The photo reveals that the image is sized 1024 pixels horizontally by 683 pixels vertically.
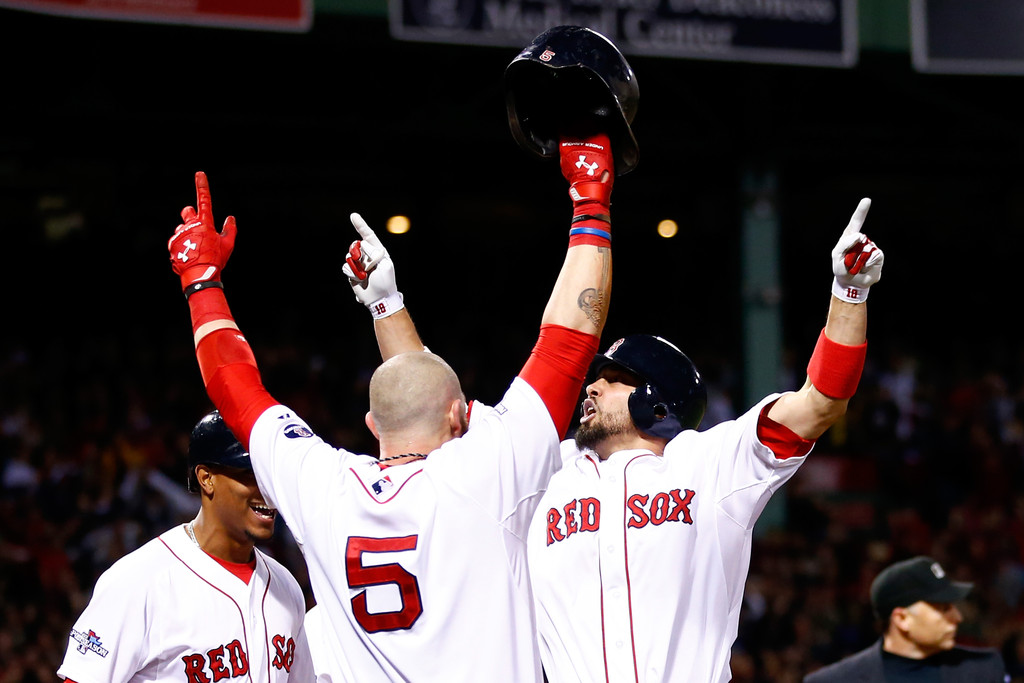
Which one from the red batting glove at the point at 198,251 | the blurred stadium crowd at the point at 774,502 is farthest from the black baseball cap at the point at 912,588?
the blurred stadium crowd at the point at 774,502

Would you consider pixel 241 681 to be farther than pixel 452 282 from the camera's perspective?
No

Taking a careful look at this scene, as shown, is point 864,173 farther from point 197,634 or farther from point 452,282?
point 197,634

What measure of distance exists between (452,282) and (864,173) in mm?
4892

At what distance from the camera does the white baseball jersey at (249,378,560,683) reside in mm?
2404

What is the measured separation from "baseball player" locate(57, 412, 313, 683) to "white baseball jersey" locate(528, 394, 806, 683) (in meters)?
0.74

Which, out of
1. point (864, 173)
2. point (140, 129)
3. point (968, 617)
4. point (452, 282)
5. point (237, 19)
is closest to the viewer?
point (237, 19)

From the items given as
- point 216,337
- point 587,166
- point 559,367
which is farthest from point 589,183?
point 216,337

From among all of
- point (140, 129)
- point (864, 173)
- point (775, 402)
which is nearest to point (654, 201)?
point (864, 173)

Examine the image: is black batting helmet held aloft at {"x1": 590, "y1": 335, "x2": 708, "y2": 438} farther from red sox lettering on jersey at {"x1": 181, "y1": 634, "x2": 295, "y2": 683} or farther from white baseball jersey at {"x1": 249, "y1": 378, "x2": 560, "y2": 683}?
red sox lettering on jersey at {"x1": 181, "y1": 634, "x2": 295, "y2": 683}

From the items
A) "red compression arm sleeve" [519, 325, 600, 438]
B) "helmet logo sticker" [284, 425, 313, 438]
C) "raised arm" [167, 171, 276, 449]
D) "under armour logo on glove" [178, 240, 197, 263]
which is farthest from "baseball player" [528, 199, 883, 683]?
"under armour logo on glove" [178, 240, 197, 263]

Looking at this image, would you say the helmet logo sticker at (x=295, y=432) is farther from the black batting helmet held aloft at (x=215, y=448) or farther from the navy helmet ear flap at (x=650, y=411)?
the navy helmet ear flap at (x=650, y=411)

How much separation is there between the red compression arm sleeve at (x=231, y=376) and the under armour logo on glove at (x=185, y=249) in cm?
17

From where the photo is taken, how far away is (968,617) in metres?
9.66

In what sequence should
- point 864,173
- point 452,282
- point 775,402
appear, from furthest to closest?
point 452,282 → point 864,173 → point 775,402
